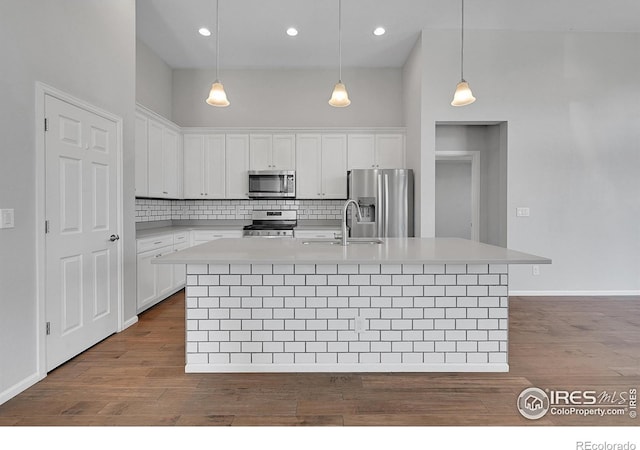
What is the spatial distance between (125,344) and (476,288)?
2.72 meters

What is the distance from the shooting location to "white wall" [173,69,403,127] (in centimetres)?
568

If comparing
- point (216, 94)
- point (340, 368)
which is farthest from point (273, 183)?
point (340, 368)

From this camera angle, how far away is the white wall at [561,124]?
4543 millimetres

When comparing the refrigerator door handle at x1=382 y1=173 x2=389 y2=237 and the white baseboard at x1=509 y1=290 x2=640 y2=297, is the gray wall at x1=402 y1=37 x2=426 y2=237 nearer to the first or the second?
the refrigerator door handle at x1=382 y1=173 x2=389 y2=237

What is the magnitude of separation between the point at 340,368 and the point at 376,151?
3.58 m

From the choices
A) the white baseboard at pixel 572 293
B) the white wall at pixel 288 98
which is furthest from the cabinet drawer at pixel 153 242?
the white baseboard at pixel 572 293

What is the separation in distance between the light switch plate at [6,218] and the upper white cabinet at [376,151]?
3970 millimetres

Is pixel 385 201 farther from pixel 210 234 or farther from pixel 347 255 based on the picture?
pixel 347 255

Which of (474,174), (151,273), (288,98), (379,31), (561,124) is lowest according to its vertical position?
(151,273)

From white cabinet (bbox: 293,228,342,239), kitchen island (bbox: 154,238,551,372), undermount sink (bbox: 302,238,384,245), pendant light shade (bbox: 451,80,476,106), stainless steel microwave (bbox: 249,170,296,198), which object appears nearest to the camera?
kitchen island (bbox: 154,238,551,372)

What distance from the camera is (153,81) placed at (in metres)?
5.11

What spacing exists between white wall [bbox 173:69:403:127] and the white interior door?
8.71 feet

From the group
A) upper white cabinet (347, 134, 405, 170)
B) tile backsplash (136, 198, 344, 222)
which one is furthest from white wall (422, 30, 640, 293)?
tile backsplash (136, 198, 344, 222)
